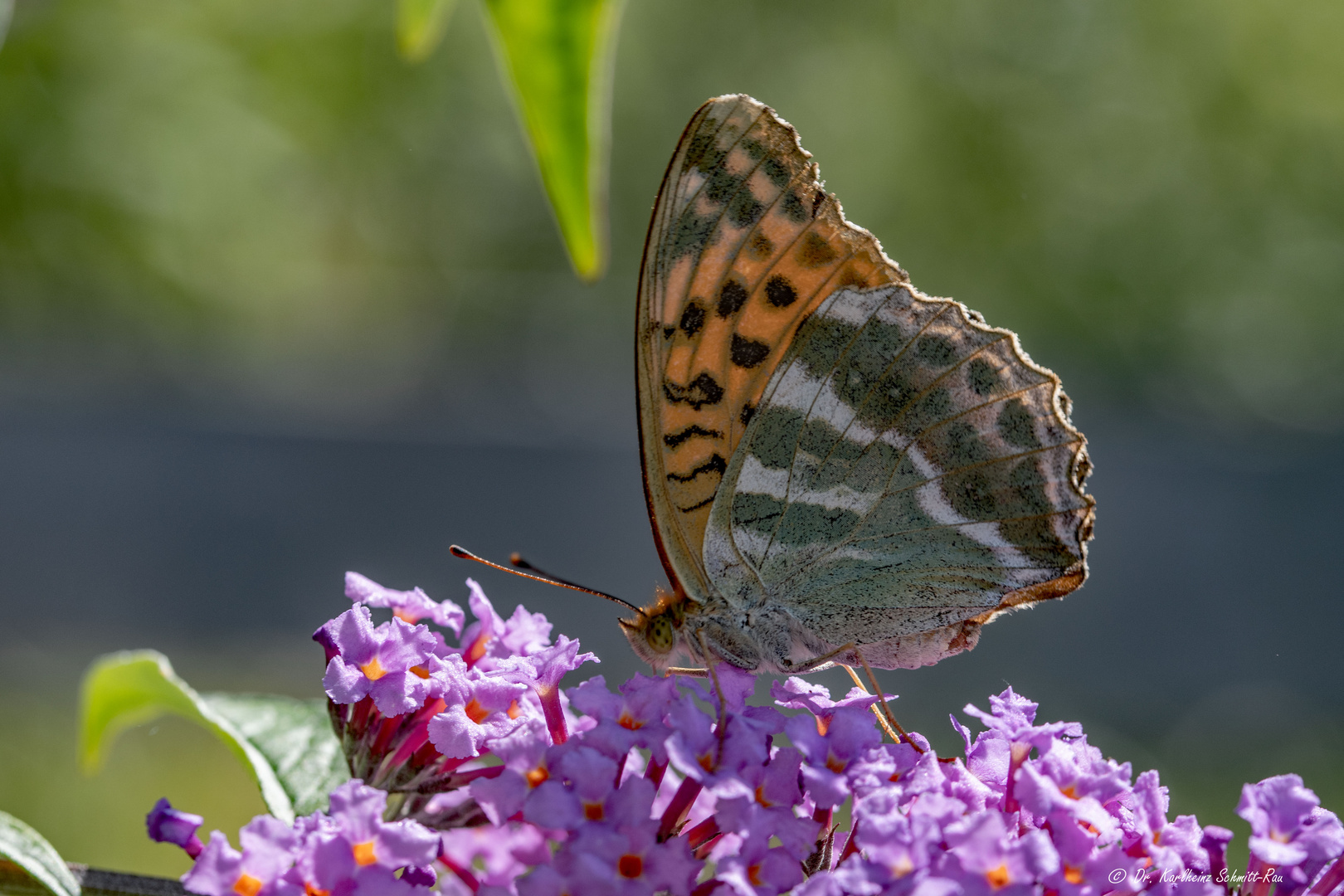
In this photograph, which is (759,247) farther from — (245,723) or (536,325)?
(536,325)

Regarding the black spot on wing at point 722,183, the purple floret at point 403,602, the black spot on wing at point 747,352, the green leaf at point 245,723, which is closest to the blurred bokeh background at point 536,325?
the green leaf at point 245,723

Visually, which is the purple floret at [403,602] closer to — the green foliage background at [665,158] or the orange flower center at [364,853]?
the orange flower center at [364,853]

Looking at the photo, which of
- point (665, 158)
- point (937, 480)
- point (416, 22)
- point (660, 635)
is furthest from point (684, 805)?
point (665, 158)

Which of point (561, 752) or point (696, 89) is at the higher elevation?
point (696, 89)

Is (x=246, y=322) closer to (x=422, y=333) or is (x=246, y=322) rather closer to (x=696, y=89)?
(x=422, y=333)

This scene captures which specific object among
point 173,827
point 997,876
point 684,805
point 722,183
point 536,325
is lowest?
point 997,876

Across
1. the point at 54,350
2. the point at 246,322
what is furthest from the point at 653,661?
the point at 246,322
